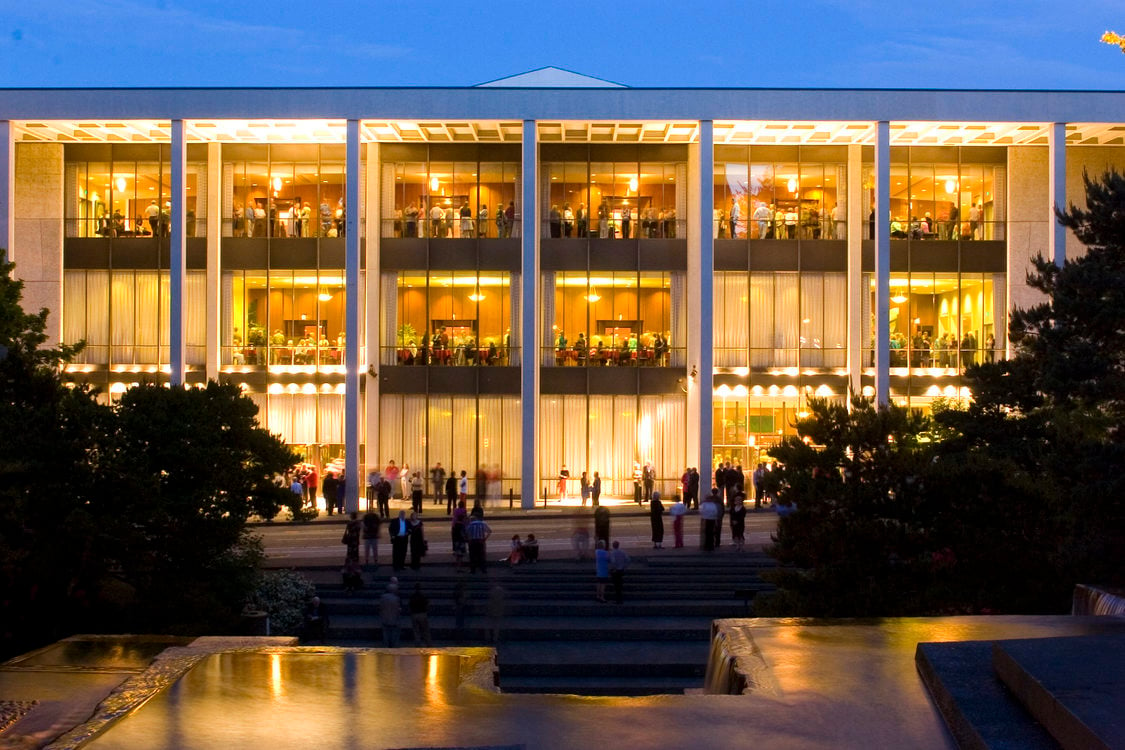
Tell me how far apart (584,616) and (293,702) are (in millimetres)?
14588

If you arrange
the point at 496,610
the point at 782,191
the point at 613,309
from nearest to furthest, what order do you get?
the point at 496,610 < the point at 613,309 < the point at 782,191

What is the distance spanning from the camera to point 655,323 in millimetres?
41906

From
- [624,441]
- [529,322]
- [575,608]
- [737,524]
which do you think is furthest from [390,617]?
[624,441]

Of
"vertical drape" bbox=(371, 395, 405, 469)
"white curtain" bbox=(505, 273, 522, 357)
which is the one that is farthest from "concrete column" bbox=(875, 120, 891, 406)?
"vertical drape" bbox=(371, 395, 405, 469)

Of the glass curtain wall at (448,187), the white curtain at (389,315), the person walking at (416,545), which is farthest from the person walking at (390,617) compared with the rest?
the glass curtain wall at (448,187)

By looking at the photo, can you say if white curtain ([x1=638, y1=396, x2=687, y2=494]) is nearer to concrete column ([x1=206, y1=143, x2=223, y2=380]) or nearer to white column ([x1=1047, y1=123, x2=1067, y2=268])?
white column ([x1=1047, y1=123, x2=1067, y2=268])

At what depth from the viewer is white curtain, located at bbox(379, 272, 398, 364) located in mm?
41625

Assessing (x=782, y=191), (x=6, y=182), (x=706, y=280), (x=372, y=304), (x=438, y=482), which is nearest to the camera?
(x=6, y=182)

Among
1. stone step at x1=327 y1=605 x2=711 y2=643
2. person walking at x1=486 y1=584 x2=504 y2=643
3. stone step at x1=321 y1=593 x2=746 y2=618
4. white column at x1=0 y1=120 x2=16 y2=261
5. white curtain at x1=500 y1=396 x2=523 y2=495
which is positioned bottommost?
stone step at x1=327 y1=605 x2=711 y2=643

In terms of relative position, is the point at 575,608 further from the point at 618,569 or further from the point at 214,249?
the point at 214,249

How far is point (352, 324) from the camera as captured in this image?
125 feet

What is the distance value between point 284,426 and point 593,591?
1975 cm

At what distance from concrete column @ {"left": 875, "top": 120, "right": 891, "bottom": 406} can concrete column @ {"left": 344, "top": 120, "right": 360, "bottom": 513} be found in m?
17.2

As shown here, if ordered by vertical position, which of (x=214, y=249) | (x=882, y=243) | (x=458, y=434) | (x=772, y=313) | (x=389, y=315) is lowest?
(x=458, y=434)
